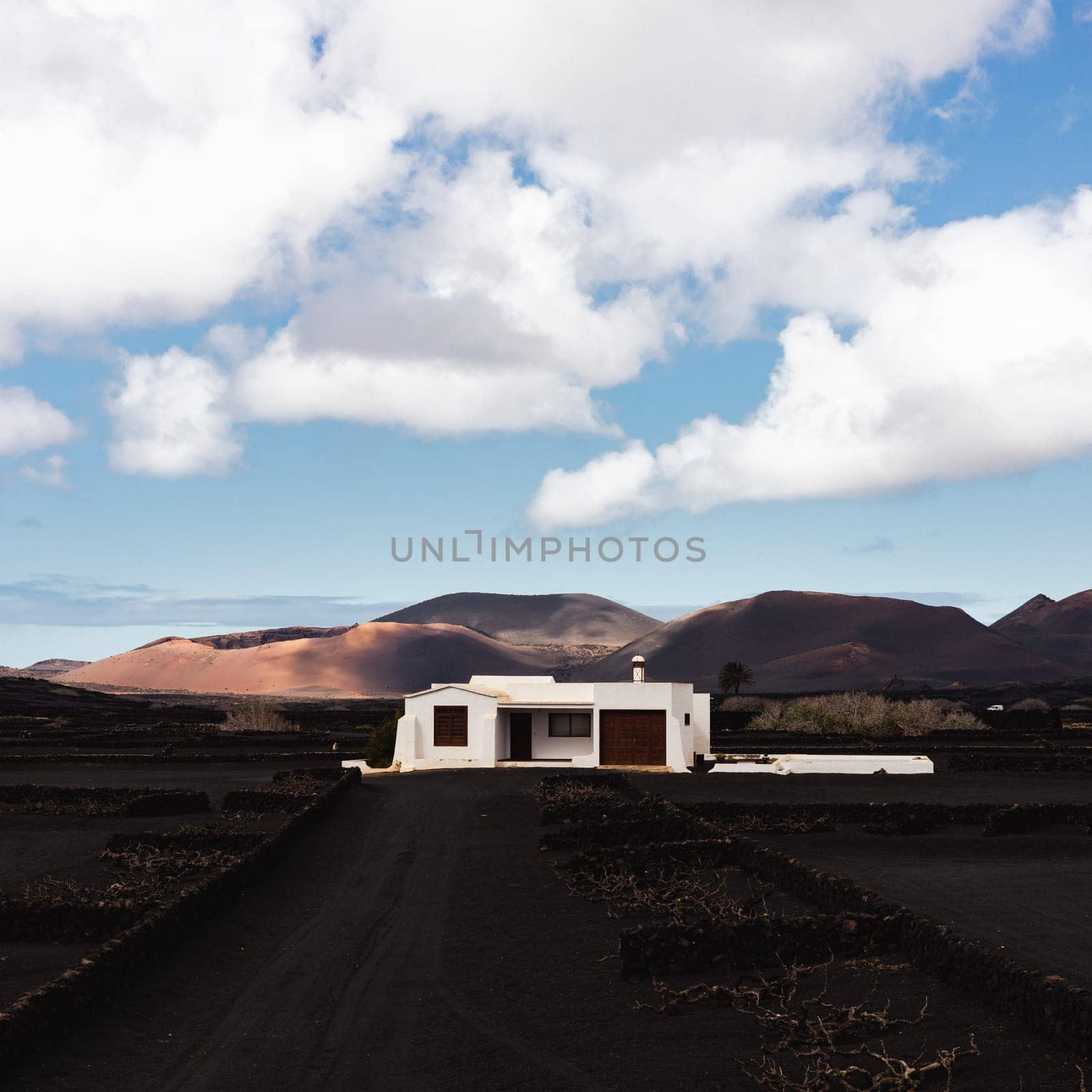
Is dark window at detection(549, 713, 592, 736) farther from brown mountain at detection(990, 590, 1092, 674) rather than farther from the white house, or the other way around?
brown mountain at detection(990, 590, 1092, 674)

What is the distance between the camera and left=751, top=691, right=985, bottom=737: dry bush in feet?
218

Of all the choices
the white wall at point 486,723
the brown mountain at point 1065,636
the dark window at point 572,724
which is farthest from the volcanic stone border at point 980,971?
the brown mountain at point 1065,636

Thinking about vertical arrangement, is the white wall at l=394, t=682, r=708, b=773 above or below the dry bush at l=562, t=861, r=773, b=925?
above

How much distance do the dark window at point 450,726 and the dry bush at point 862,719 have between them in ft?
92.8

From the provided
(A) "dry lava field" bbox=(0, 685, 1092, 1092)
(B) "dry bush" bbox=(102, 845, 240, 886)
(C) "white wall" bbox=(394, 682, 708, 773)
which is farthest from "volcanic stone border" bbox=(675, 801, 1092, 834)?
(C) "white wall" bbox=(394, 682, 708, 773)

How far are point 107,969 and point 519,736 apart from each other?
34565mm

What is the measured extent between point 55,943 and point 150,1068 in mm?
6189

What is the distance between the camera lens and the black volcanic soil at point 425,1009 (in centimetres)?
1077

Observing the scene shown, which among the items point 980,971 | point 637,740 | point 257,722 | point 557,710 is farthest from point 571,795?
point 257,722

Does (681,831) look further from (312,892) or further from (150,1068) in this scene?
(150,1068)

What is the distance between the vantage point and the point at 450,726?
45062mm

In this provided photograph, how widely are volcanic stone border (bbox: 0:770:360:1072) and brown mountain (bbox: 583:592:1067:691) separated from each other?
138 meters

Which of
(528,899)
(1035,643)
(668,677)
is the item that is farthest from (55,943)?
(1035,643)

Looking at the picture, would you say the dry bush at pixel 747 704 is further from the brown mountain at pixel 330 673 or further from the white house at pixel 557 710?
the brown mountain at pixel 330 673
